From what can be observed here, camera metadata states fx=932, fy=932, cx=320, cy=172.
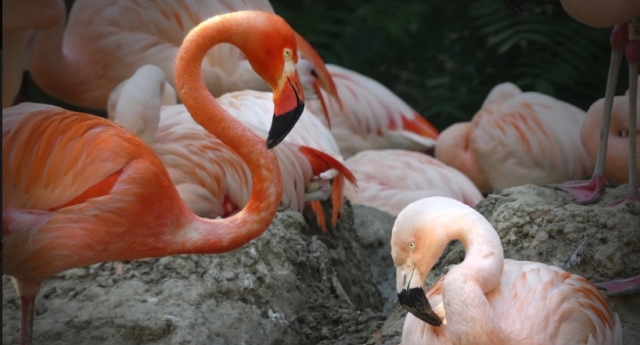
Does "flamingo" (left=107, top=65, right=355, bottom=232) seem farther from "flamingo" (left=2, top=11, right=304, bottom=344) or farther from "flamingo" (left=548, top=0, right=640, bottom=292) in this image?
"flamingo" (left=548, top=0, right=640, bottom=292)

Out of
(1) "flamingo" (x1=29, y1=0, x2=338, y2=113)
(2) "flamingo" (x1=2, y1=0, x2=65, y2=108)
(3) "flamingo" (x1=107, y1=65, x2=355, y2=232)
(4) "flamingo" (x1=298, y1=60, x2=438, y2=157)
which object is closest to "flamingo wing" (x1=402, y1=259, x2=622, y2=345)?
(3) "flamingo" (x1=107, y1=65, x2=355, y2=232)

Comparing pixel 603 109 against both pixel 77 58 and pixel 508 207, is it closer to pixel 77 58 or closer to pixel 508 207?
pixel 508 207

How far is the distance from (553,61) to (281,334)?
2.70m

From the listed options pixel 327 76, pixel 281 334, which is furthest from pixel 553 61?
pixel 281 334

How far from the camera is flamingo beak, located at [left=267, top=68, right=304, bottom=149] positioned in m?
2.48

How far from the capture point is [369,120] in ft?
15.7

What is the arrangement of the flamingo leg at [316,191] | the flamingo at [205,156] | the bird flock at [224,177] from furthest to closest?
the flamingo leg at [316,191] < the flamingo at [205,156] < the bird flock at [224,177]

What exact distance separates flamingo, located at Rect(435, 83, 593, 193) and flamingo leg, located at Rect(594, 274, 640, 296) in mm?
1536

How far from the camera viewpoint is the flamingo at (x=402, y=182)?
→ 4.06m

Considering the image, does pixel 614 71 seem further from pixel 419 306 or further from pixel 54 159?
pixel 54 159

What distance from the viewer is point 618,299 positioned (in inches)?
104

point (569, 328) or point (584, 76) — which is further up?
point (569, 328)

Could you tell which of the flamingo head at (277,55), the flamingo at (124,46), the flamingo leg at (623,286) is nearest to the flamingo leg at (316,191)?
the flamingo at (124,46)

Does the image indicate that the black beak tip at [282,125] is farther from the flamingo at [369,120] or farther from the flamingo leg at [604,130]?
the flamingo at [369,120]
